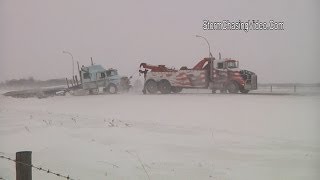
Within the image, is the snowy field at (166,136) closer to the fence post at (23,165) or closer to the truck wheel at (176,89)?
the truck wheel at (176,89)

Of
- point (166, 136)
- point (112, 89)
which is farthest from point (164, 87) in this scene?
point (166, 136)

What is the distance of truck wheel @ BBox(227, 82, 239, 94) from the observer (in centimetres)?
452

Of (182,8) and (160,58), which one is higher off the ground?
(182,8)

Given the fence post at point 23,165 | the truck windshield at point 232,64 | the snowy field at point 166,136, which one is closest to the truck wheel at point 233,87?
the snowy field at point 166,136

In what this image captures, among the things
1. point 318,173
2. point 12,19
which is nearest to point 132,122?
point 12,19

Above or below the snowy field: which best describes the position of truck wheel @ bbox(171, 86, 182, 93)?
above

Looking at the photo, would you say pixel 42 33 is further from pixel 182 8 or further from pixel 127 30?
pixel 182 8

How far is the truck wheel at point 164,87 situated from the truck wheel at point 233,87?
80 centimetres

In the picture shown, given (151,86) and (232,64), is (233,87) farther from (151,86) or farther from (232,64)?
(151,86)

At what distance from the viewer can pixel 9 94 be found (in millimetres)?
4152

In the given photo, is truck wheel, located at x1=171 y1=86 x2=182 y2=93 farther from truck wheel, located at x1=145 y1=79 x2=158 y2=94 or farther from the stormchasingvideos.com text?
the stormchasingvideos.com text

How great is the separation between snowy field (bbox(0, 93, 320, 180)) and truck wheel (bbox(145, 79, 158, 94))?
1.00 feet

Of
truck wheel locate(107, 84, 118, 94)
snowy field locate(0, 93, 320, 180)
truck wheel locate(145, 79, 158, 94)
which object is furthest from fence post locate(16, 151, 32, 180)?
truck wheel locate(145, 79, 158, 94)

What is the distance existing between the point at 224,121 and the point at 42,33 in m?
2.33
